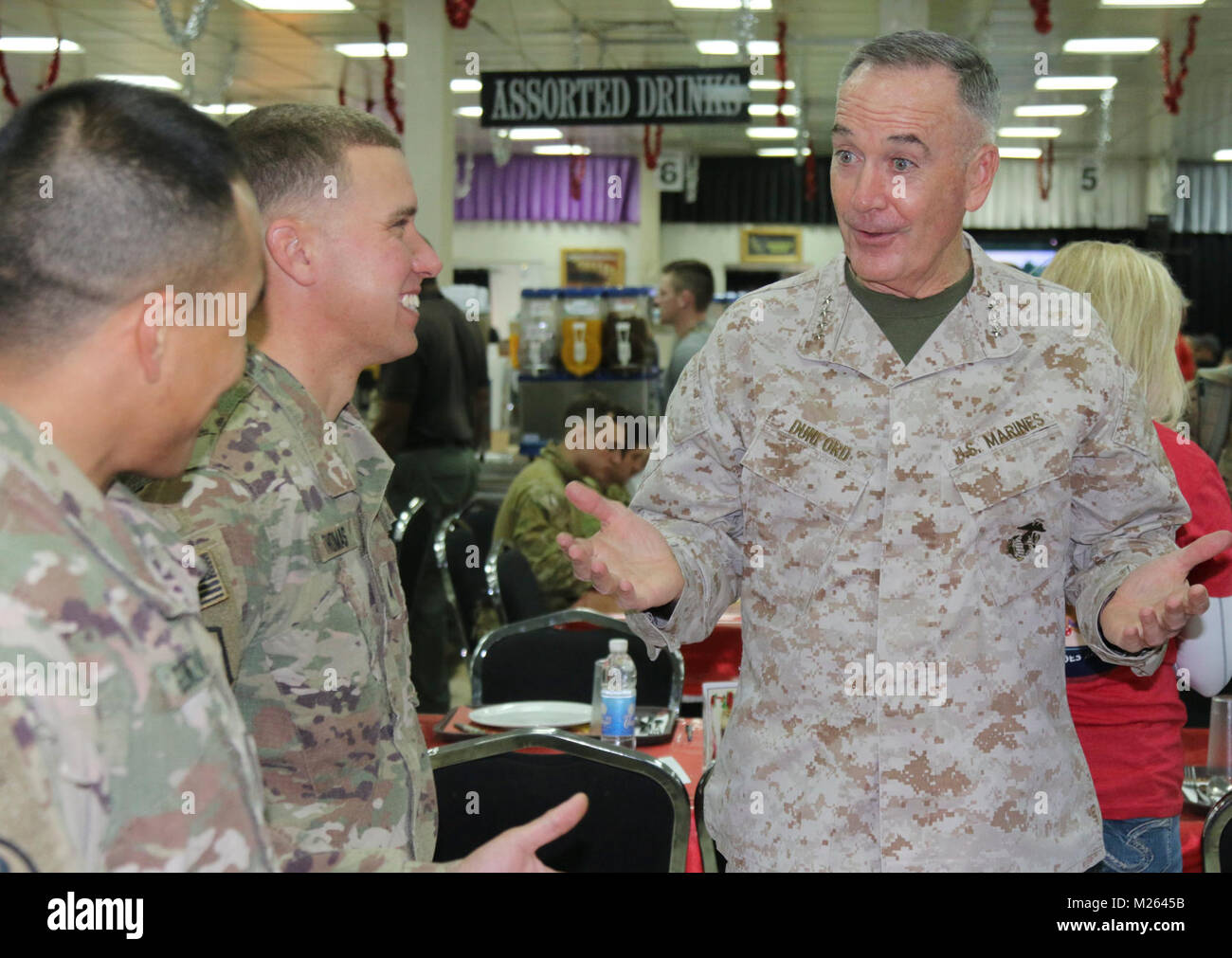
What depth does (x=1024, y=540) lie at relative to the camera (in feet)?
5.73

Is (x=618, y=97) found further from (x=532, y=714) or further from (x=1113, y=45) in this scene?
(x=1113, y=45)

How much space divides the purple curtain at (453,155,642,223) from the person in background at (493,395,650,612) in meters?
11.2

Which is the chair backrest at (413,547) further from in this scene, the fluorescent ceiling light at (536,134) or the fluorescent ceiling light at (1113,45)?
the fluorescent ceiling light at (536,134)

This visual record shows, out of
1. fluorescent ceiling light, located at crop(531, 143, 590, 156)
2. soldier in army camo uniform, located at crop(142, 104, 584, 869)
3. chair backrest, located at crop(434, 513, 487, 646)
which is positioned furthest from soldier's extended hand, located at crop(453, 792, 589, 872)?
fluorescent ceiling light, located at crop(531, 143, 590, 156)

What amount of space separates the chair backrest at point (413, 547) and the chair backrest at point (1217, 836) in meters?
3.27

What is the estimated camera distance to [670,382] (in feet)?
22.9

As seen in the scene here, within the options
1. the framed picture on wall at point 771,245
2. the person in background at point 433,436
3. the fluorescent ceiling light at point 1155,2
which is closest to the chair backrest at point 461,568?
the person in background at point 433,436

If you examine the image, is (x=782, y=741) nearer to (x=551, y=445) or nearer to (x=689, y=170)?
(x=551, y=445)

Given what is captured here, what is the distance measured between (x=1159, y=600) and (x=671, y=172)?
43.3ft

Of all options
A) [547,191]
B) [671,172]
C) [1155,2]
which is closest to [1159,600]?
[1155,2]

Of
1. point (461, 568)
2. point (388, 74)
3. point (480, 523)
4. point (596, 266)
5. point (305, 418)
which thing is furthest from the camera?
point (596, 266)

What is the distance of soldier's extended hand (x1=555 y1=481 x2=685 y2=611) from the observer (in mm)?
1610

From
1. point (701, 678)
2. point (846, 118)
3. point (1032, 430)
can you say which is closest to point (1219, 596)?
point (1032, 430)
